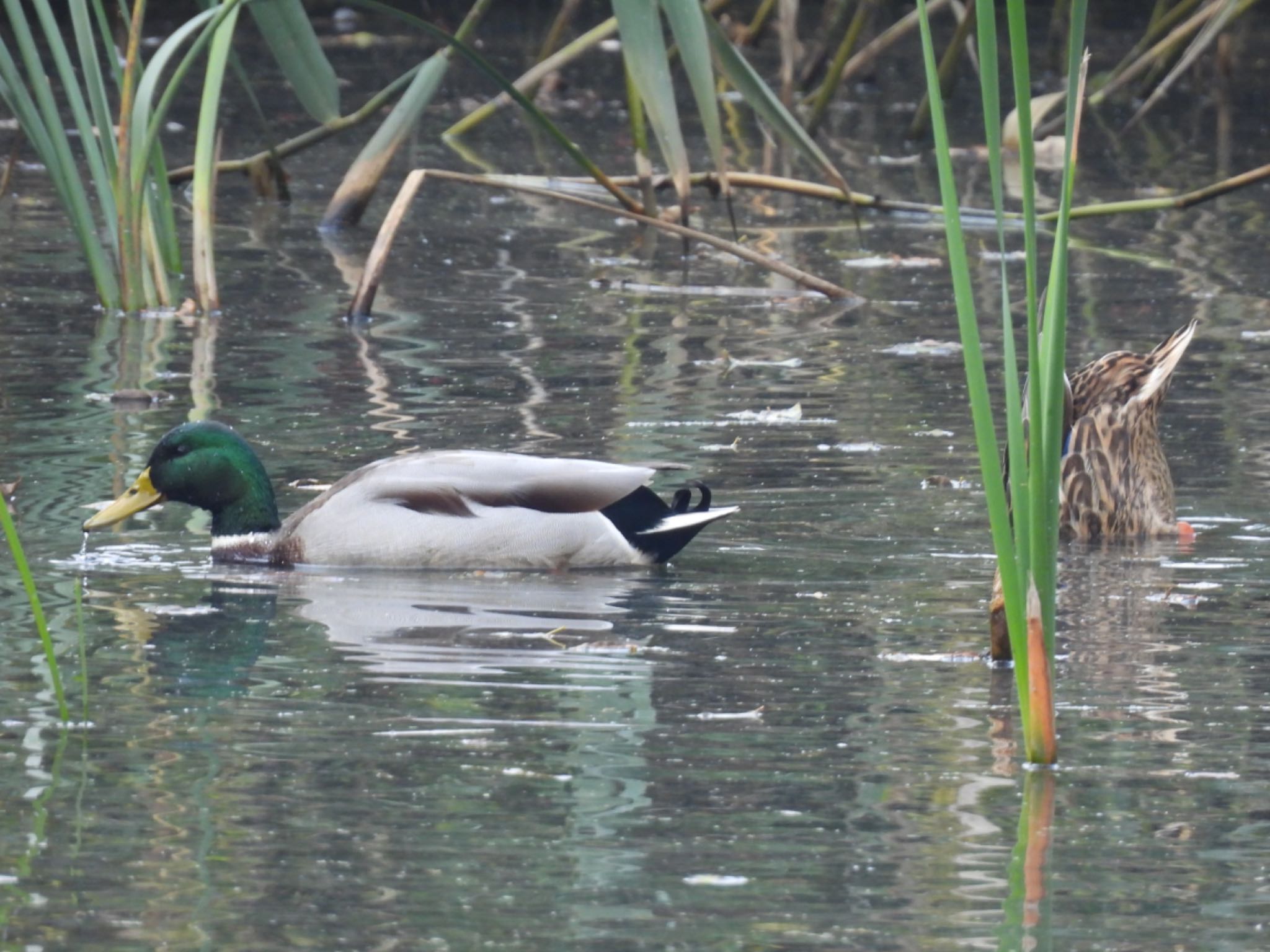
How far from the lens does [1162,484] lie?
7719 mm

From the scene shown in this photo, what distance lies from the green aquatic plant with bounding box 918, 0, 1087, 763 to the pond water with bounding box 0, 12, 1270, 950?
0.38 meters

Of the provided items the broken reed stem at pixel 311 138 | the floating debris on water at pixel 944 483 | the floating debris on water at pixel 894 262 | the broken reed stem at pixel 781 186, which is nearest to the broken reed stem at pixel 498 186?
the broken reed stem at pixel 781 186

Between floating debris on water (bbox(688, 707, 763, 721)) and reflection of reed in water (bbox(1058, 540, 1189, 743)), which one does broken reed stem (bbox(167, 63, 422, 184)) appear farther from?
floating debris on water (bbox(688, 707, 763, 721))

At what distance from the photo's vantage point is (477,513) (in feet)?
23.6

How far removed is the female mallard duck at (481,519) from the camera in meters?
7.17

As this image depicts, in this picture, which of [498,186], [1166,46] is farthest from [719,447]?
[1166,46]

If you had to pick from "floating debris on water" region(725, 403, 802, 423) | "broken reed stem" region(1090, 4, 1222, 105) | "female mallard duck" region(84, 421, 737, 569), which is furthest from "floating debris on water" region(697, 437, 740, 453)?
"broken reed stem" region(1090, 4, 1222, 105)

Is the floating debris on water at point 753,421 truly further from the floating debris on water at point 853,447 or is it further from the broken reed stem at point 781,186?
the broken reed stem at point 781,186

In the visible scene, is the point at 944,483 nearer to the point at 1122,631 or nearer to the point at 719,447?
the point at 719,447

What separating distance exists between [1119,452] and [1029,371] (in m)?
3.57

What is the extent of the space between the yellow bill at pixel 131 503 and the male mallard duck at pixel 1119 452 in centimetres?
256

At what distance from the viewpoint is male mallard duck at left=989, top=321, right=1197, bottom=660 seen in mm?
7695

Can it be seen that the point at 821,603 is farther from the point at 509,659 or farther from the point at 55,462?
the point at 55,462

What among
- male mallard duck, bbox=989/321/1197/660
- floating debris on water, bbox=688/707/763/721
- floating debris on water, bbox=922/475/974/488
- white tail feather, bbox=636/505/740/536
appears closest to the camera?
floating debris on water, bbox=688/707/763/721
